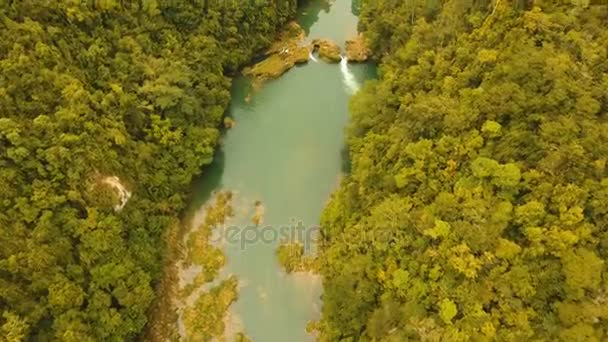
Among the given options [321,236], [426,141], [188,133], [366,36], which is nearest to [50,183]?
[188,133]

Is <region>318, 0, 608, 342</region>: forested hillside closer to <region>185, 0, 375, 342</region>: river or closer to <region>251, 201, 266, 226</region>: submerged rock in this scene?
<region>185, 0, 375, 342</region>: river

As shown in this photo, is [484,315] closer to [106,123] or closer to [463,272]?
[463,272]

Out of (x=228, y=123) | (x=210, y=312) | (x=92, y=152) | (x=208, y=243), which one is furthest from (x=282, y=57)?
(x=210, y=312)

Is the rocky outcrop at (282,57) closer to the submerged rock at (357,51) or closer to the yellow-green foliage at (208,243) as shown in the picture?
the submerged rock at (357,51)

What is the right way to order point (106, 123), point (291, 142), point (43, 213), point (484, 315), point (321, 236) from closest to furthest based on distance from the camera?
point (484, 315)
point (43, 213)
point (106, 123)
point (321, 236)
point (291, 142)

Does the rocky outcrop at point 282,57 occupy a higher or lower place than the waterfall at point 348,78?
higher

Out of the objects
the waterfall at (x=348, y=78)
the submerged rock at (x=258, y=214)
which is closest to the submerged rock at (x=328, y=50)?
the waterfall at (x=348, y=78)

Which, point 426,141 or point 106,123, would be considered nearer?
point 426,141

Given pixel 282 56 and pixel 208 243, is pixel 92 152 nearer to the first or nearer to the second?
pixel 208 243
